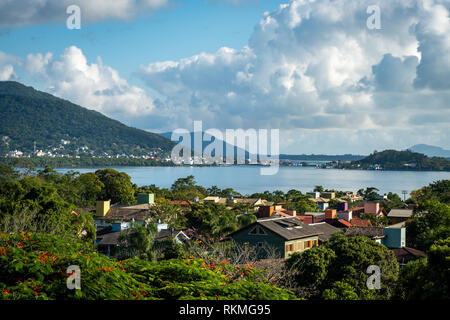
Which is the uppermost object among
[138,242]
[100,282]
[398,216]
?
[100,282]

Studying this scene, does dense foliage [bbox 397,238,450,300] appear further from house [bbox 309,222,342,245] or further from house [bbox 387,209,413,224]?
house [bbox 387,209,413,224]

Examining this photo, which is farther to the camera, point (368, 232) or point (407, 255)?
point (368, 232)

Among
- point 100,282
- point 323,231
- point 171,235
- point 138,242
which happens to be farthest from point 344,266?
point 100,282

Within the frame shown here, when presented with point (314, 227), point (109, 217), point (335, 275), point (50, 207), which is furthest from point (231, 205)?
point (335, 275)

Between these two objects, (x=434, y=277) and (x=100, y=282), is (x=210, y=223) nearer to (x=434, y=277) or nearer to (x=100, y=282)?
(x=434, y=277)

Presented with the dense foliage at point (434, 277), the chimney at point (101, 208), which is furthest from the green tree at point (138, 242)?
the dense foliage at point (434, 277)

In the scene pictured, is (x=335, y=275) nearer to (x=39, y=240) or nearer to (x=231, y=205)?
(x=39, y=240)

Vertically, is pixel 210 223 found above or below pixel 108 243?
above

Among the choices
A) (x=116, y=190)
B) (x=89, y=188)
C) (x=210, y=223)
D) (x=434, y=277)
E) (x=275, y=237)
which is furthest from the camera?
(x=116, y=190)
